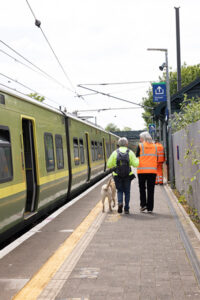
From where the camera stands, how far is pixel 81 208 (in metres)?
10.6

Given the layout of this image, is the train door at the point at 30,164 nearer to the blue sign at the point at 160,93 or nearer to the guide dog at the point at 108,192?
the guide dog at the point at 108,192

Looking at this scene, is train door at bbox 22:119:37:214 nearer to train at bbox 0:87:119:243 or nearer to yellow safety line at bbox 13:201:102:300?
train at bbox 0:87:119:243

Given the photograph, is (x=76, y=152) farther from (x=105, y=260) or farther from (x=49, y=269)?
(x=49, y=269)

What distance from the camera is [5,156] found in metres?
6.84

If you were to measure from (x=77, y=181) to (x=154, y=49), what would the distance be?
5971 mm

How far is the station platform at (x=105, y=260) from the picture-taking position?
4.45 meters

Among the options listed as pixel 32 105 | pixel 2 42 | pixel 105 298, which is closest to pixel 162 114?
pixel 2 42

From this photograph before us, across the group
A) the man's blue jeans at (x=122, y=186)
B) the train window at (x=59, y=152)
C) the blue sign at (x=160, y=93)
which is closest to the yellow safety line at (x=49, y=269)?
the man's blue jeans at (x=122, y=186)

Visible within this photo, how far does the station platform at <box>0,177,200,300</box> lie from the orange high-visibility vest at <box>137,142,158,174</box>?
112 centimetres

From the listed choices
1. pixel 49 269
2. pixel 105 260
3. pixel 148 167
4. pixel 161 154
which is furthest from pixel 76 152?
pixel 49 269

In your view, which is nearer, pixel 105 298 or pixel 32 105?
pixel 105 298

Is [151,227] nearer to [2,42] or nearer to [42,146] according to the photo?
[42,146]

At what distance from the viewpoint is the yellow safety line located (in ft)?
14.6

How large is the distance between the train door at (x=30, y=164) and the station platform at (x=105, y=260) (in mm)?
558
